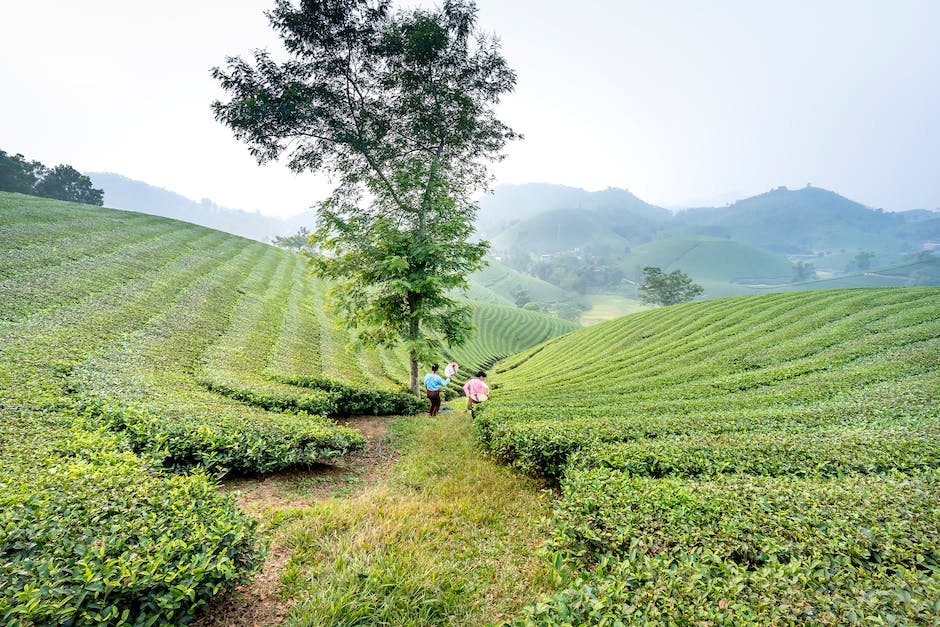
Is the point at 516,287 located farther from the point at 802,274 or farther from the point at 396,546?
the point at 396,546

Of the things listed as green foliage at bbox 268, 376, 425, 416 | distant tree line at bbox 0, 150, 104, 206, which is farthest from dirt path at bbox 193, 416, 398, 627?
distant tree line at bbox 0, 150, 104, 206

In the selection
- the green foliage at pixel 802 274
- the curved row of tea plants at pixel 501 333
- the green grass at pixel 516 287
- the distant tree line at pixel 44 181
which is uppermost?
the green foliage at pixel 802 274

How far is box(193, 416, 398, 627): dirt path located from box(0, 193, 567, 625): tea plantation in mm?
237

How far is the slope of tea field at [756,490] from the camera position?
323 cm

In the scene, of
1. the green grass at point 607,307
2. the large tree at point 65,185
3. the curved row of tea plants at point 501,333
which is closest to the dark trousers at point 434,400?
the curved row of tea plants at point 501,333

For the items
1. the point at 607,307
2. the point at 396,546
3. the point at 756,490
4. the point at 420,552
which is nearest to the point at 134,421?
the point at 396,546

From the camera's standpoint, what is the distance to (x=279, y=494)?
621 centimetres

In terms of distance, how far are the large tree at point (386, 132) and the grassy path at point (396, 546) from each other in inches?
253

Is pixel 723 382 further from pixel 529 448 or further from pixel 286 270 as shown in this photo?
pixel 286 270

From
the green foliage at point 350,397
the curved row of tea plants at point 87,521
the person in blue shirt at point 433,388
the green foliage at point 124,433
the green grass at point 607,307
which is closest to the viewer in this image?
the curved row of tea plants at point 87,521

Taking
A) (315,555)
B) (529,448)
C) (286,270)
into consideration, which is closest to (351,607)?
(315,555)

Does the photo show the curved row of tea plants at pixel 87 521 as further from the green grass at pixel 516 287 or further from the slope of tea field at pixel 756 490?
the green grass at pixel 516 287

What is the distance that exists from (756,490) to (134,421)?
34.0 ft

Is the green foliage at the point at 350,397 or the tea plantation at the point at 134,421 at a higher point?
the tea plantation at the point at 134,421
